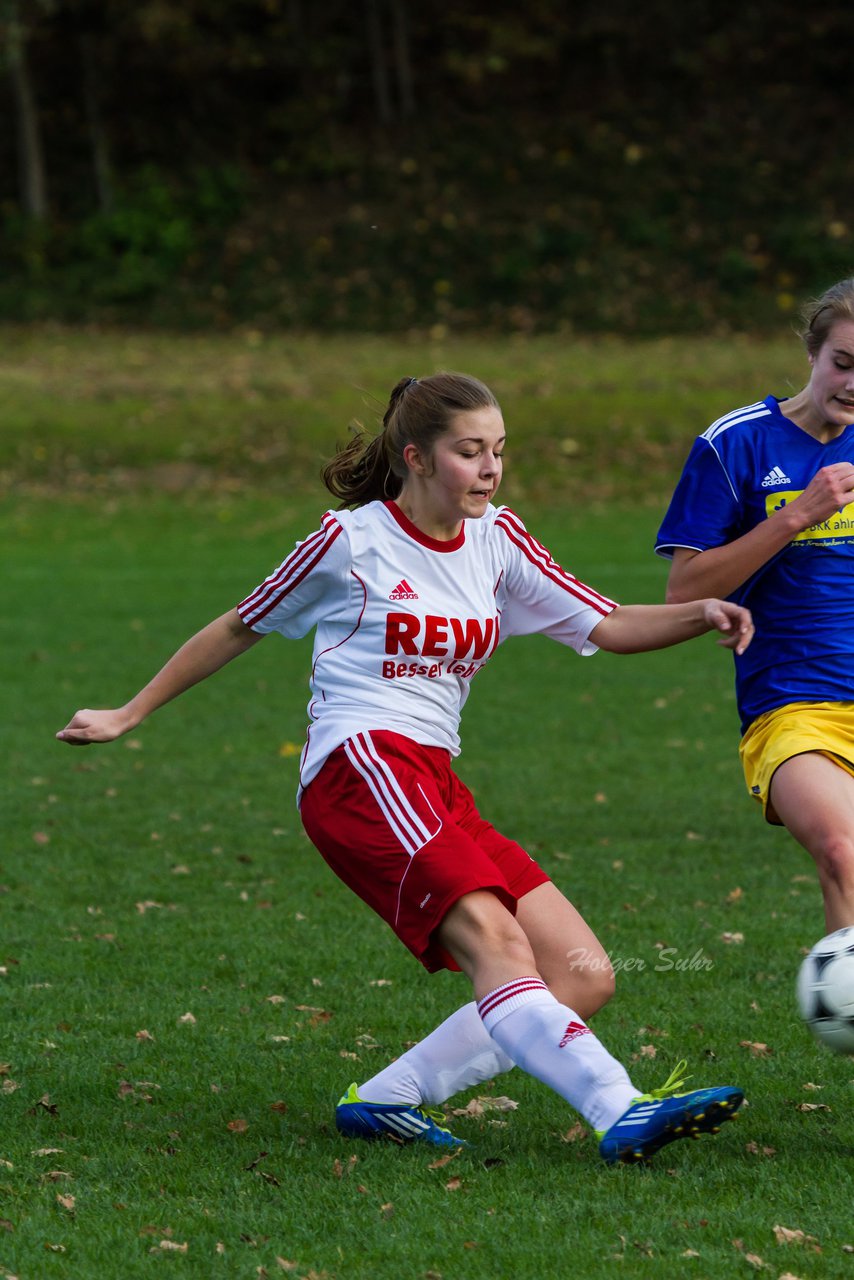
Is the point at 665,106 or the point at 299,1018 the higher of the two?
the point at 665,106

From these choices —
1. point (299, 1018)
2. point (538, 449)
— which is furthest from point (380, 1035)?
point (538, 449)

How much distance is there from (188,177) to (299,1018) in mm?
31260

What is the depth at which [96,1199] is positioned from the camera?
13.3 feet

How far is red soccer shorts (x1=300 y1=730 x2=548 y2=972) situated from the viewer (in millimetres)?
4121

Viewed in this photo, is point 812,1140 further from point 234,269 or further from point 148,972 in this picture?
point 234,269

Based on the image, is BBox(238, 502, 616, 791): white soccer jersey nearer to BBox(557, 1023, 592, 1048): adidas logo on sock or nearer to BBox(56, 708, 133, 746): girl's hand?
BBox(56, 708, 133, 746): girl's hand

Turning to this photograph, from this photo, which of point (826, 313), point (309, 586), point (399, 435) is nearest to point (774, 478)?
point (826, 313)

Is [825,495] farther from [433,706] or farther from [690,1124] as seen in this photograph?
[690,1124]

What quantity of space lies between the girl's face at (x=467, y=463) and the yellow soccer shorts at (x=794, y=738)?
3.28 feet

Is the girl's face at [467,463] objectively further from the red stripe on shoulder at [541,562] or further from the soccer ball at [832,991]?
the soccer ball at [832,991]

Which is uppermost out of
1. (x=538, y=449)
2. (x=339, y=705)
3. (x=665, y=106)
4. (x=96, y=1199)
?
(x=665, y=106)

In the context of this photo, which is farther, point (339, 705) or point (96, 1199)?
point (339, 705)

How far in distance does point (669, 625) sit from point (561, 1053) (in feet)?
3.69

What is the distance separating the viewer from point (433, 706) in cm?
438
